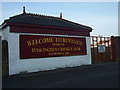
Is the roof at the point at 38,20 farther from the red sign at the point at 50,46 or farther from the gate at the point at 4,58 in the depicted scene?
the gate at the point at 4,58

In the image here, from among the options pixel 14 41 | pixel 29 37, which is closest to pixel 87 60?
pixel 29 37

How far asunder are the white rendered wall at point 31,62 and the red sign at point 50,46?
0.31m

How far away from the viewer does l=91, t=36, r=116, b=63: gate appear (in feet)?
54.9

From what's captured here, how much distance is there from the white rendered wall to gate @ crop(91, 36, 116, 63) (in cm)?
265

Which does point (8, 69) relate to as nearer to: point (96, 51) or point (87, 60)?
point (87, 60)

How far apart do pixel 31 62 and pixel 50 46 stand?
6.97ft

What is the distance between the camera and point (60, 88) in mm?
7027

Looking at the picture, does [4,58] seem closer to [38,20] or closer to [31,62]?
[31,62]

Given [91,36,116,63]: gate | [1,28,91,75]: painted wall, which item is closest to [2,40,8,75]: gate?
[1,28,91,75]: painted wall

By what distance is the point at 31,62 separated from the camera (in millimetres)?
12102

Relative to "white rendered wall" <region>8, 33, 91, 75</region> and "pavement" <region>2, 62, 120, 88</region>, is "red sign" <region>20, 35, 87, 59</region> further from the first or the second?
"pavement" <region>2, 62, 120, 88</region>

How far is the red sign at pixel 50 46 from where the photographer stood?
1198 centimetres

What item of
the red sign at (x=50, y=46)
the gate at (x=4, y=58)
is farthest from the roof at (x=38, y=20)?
the gate at (x=4, y=58)

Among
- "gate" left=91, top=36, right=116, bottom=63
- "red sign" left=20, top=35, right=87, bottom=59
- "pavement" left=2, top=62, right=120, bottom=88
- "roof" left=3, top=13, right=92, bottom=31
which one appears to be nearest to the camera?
"pavement" left=2, top=62, right=120, bottom=88
